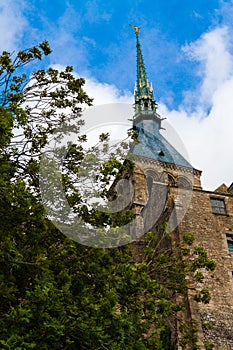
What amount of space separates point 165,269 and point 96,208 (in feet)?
Answer: 7.34

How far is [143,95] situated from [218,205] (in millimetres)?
45178

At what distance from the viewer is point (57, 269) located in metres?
8.70

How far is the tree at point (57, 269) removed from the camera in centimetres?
707

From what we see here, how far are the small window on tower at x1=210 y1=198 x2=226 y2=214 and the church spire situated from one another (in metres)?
41.0

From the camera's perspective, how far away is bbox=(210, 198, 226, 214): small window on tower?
17.9m

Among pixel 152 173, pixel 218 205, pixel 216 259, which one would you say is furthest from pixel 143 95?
pixel 216 259

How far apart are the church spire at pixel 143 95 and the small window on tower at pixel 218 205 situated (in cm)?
4104

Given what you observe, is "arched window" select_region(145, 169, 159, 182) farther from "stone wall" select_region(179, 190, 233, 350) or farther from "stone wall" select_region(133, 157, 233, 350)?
"stone wall" select_region(179, 190, 233, 350)

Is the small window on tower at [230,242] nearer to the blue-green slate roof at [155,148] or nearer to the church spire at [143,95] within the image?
the blue-green slate roof at [155,148]

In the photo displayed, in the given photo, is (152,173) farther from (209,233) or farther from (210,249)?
(210,249)

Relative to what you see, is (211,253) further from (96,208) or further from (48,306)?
(48,306)

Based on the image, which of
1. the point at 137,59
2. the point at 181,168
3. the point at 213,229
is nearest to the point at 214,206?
the point at 213,229

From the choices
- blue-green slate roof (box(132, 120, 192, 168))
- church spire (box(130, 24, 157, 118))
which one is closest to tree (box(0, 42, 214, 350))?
blue-green slate roof (box(132, 120, 192, 168))

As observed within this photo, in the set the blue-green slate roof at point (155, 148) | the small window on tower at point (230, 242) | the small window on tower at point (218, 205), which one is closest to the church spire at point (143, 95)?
the blue-green slate roof at point (155, 148)
